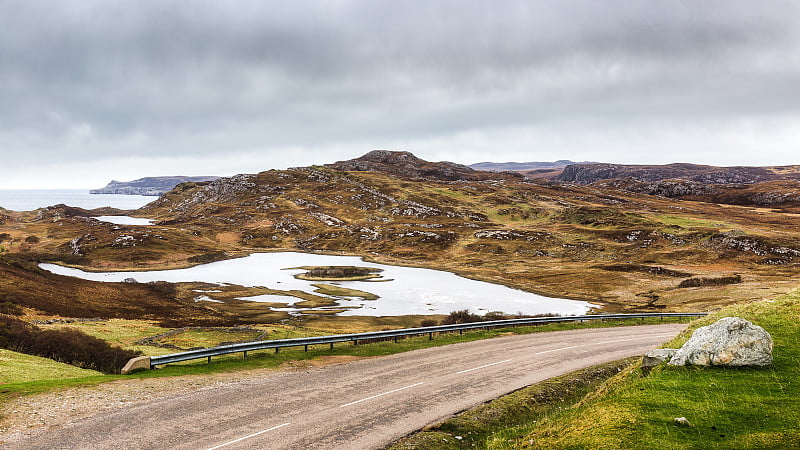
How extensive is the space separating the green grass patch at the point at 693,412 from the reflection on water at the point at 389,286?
156 feet

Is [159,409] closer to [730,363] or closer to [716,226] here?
[730,363]

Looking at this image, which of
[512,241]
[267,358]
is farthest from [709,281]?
[267,358]

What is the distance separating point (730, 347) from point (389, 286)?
71552 mm

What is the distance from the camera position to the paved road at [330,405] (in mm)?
14836

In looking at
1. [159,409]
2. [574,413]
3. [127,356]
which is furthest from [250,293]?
[574,413]

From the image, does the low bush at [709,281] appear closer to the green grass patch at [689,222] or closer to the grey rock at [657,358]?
the green grass patch at [689,222]

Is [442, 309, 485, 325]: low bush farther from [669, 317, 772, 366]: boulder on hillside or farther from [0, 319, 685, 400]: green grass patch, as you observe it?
[669, 317, 772, 366]: boulder on hillside

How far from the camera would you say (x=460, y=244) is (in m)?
135

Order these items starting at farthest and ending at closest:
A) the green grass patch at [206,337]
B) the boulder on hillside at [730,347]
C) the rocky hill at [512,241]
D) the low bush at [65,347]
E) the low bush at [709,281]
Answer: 1. the rocky hill at [512,241]
2. the low bush at [709,281]
3. the green grass patch at [206,337]
4. the low bush at [65,347]
5. the boulder on hillside at [730,347]

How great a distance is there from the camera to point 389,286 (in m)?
83.9

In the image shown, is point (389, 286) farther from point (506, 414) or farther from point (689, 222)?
point (689, 222)

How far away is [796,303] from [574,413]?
15190 mm

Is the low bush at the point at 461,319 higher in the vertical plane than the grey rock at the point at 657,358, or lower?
lower

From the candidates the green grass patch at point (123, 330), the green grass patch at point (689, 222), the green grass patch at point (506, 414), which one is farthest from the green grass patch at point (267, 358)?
the green grass patch at point (689, 222)
